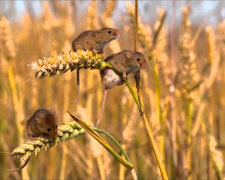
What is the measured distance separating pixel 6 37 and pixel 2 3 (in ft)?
3.31

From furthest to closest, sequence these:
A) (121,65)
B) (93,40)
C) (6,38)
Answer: (6,38) → (93,40) → (121,65)

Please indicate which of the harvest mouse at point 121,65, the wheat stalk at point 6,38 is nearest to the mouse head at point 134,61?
the harvest mouse at point 121,65

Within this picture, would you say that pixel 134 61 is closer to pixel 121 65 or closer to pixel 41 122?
pixel 121 65


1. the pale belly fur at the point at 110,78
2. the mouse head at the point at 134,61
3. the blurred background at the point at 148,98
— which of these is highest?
the mouse head at the point at 134,61

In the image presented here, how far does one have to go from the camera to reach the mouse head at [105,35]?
2.98 ft

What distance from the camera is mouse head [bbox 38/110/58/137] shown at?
0.70m

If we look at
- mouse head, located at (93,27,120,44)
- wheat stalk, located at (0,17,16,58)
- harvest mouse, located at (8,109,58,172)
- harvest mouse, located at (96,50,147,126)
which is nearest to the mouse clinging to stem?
harvest mouse, located at (8,109,58,172)

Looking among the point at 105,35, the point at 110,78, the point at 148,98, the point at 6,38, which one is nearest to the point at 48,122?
the point at 110,78

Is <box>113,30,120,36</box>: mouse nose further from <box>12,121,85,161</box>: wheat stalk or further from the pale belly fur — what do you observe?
<box>12,121,85,161</box>: wheat stalk

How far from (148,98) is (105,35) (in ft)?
4.54

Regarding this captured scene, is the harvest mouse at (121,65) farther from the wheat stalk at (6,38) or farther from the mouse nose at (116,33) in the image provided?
the wheat stalk at (6,38)

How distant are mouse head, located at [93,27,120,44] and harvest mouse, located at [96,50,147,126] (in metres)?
0.14

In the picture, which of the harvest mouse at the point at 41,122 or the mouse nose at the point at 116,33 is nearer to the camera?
the harvest mouse at the point at 41,122

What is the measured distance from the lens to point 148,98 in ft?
7.47
